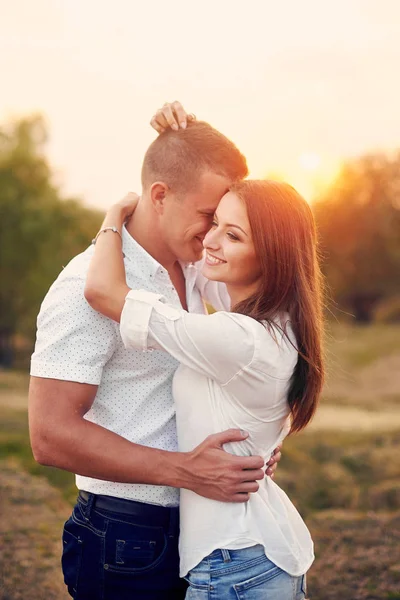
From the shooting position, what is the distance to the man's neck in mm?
3375

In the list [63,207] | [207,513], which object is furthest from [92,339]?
[63,207]

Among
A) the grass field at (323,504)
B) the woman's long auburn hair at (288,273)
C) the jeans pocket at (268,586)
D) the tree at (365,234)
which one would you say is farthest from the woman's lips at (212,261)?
the tree at (365,234)

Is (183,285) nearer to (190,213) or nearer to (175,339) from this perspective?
(190,213)

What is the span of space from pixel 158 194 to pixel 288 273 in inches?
30.2

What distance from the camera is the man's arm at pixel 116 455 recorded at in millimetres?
2824

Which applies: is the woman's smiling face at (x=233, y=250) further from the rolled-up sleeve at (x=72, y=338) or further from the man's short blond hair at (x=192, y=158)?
the rolled-up sleeve at (x=72, y=338)

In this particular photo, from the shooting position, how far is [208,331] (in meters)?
2.71

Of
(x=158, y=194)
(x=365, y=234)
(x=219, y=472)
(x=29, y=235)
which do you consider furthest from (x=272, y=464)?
(x=365, y=234)

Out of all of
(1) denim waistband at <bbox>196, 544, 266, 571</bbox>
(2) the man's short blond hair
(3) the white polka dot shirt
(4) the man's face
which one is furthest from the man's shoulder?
(1) denim waistband at <bbox>196, 544, 266, 571</bbox>

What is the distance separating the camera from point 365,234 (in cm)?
4650

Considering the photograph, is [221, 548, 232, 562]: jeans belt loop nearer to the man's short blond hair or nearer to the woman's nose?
the woman's nose

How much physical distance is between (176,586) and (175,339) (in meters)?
1.02

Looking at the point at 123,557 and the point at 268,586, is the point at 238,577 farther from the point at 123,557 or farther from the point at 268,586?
the point at 123,557

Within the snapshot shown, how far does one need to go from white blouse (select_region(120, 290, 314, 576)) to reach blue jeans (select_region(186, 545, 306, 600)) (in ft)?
0.09
